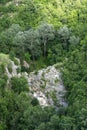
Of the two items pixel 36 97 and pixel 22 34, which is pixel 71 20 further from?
pixel 36 97

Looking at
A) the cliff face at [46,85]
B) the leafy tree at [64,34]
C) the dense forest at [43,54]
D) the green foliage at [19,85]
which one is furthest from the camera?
the leafy tree at [64,34]

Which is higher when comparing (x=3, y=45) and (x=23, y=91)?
(x=3, y=45)

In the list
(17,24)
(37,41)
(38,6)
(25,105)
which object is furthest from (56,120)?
(38,6)

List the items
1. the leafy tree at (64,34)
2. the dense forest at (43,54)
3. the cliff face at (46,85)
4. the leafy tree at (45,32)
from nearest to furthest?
the dense forest at (43,54) → the cliff face at (46,85) → the leafy tree at (45,32) → the leafy tree at (64,34)

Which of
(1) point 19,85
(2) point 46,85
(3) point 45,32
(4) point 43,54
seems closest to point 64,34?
(3) point 45,32

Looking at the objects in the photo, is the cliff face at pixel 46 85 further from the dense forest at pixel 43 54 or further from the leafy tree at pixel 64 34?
the leafy tree at pixel 64 34

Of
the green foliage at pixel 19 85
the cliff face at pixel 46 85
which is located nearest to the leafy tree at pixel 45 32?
the cliff face at pixel 46 85

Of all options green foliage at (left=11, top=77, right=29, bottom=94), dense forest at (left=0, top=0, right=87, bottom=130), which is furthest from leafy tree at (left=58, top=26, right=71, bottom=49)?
green foliage at (left=11, top=77, right=29, bottom=94)
